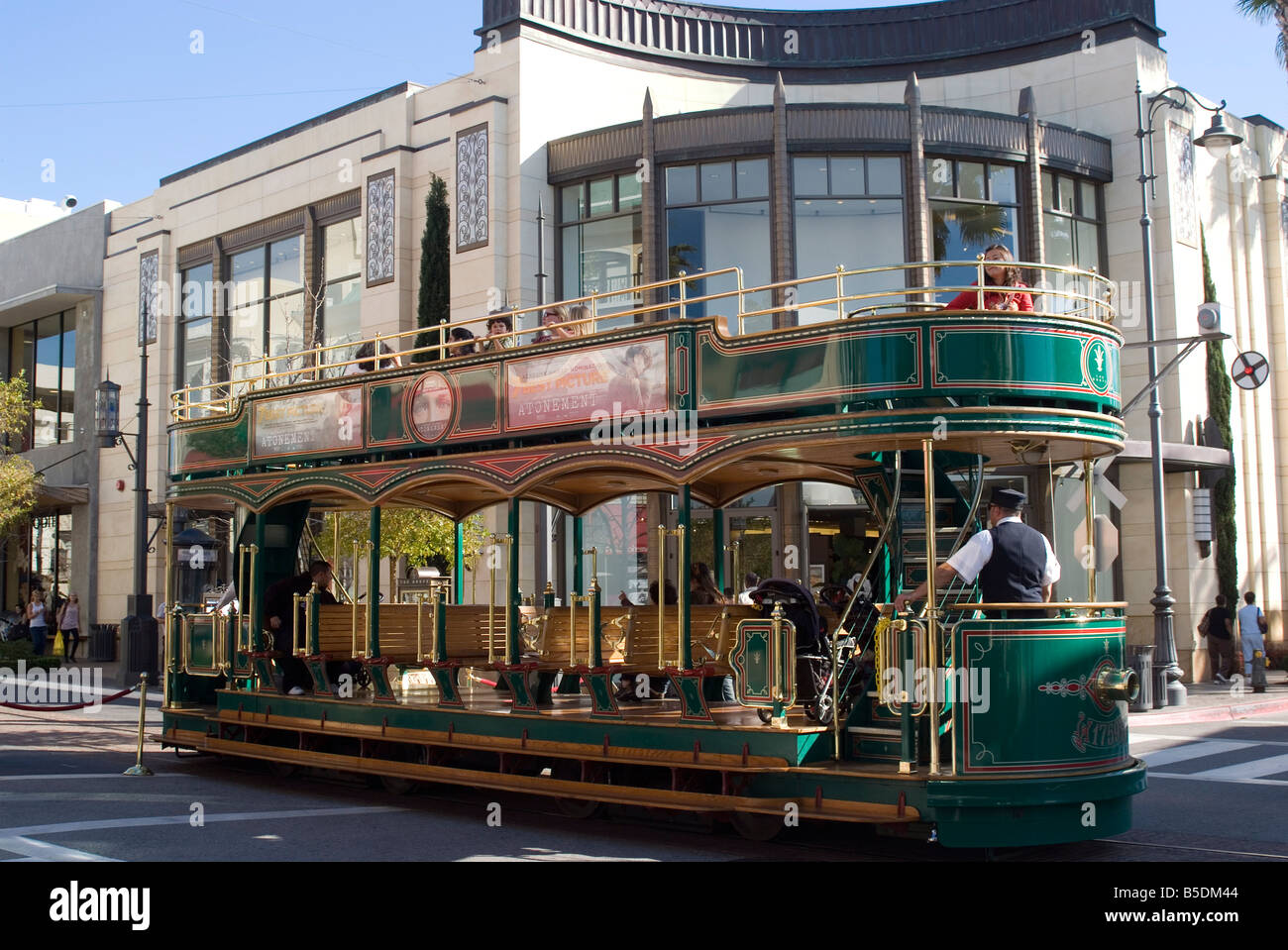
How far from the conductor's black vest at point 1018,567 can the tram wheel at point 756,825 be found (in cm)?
226

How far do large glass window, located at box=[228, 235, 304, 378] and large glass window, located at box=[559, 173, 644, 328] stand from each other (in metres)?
7.28

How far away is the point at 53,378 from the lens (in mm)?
36344

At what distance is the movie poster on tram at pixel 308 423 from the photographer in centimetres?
1264

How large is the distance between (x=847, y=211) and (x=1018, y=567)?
14939mm

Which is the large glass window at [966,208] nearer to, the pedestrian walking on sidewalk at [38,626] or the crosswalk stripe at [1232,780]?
the crosswalk stripe at [1232,780]

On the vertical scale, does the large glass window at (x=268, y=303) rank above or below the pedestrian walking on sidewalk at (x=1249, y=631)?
above

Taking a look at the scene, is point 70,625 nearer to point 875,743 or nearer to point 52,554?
point 52,554

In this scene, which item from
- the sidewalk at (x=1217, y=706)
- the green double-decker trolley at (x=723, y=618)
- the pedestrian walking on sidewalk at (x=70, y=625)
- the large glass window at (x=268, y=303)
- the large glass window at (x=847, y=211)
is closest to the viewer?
the green double-decker trolley at (x=723, y=618)

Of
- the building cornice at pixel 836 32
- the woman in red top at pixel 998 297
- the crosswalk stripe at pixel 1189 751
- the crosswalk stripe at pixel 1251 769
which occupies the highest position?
the building cornice at pixel 836 32

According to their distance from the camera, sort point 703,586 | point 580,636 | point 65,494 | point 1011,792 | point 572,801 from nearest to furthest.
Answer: point 1011,792, point 572,801, point 580,636, point 703,586, point 65,494

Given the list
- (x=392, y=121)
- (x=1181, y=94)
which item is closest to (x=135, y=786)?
(x=392, y=121)

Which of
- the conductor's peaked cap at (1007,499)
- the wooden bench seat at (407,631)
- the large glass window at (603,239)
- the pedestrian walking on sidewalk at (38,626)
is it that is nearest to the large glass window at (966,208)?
the large glass window at (603,239)

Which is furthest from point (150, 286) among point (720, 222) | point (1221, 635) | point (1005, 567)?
point (1005, 567)

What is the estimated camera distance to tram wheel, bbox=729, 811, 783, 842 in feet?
30.1
